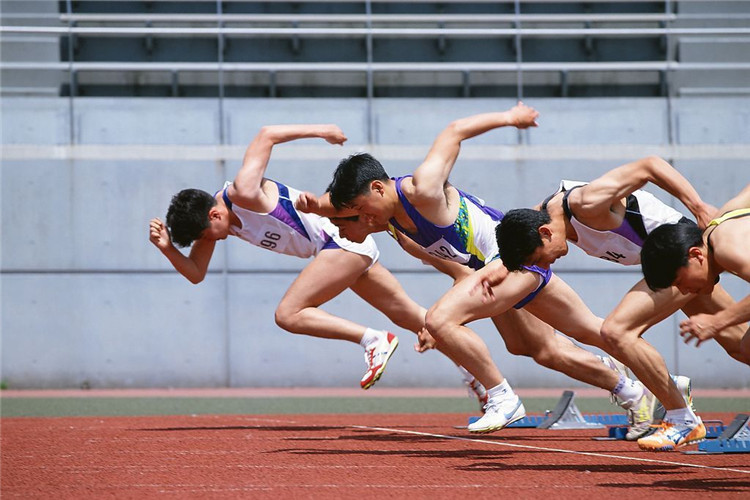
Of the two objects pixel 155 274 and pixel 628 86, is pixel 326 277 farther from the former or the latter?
pixel 628 86

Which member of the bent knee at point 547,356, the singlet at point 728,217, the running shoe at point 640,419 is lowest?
the running shoe at point 640,419

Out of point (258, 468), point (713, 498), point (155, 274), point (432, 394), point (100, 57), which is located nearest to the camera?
point (713, 498)

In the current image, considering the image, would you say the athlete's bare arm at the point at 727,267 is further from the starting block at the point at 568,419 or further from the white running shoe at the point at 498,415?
the starting block at the point at 568,419

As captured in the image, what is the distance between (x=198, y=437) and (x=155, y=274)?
19.3ft

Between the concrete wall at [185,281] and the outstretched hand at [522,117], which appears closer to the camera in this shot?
the outstretched hand at [522,117]

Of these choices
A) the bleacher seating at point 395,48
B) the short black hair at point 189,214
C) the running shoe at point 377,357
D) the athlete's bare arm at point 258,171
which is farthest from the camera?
the bleacher seating at point 395,48

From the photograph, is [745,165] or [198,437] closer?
[198,437]

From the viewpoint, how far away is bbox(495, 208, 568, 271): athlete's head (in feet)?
18.4

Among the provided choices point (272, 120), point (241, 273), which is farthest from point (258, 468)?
point (272, 120)

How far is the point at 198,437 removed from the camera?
22.7 feet

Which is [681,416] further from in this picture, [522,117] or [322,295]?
[322,295]

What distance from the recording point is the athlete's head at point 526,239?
5621mm

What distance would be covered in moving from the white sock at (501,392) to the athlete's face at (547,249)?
2.33 feet

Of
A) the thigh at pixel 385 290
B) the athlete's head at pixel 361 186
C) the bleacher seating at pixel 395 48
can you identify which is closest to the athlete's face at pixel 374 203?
the athlete's head at pixel 361 186
